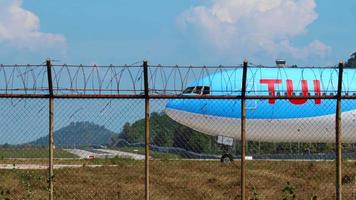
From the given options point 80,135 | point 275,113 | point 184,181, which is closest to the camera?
point 80,135

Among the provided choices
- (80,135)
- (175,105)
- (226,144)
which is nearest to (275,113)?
(226,144)

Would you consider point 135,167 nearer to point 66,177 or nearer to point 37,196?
point 66,177

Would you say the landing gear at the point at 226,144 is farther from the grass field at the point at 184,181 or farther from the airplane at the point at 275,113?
the grass field at the point at 184,181

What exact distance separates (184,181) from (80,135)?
9.69 meters

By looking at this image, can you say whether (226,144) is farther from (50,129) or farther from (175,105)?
(50,129)

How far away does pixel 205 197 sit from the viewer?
22.1m

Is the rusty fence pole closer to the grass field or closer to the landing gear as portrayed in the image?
the grass field

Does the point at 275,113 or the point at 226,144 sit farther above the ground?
the point at 275,113

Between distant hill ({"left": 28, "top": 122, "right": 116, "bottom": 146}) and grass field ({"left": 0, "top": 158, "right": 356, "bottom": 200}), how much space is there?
357 cm

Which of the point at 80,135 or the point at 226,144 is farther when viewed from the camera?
the point at 226,144

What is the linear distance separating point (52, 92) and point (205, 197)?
10126 mm

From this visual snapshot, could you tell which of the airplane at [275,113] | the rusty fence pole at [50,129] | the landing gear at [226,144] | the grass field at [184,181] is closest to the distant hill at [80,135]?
the rusty fence pole at [50,129]

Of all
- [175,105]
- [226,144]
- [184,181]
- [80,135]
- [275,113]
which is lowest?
[184,181]

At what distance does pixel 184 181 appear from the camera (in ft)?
83.0
